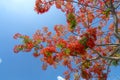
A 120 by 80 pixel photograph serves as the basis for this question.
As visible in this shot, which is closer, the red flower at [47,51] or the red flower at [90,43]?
the red flower at [90,43]

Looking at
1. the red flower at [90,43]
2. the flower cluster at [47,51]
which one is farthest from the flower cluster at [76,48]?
the flower cluster at [47,51]

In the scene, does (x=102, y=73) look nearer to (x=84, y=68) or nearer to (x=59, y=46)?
(x=84, y=68)

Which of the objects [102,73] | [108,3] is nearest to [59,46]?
[108,3]

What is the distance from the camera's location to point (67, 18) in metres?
13.9

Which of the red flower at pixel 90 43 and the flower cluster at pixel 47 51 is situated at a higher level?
the flower cluster at pixel 47 51

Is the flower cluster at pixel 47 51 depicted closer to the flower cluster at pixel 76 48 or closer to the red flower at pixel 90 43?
the flower cluster at pixel 76 48

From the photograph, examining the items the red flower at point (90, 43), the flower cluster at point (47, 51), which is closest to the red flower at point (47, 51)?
the flower cluster at point (47, 51)

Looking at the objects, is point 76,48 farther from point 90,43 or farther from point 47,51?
point 47,51

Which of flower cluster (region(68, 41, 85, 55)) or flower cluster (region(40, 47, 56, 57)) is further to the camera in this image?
flower cluster (region(40, 47, 56, 57))

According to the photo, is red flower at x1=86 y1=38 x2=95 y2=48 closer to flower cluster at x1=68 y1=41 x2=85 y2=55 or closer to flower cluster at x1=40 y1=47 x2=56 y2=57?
flower cluster at x1=68 y1=41 x2=85 y2=55

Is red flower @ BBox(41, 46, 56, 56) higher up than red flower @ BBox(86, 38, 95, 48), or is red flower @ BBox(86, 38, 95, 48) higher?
red flower @ BBox(41, 46, 56, 56)

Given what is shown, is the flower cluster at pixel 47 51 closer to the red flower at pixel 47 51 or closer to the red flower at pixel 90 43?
the red flower at pixel 47 51

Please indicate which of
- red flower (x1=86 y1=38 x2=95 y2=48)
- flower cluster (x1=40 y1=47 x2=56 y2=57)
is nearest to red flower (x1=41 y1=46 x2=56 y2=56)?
flower cluster (x1=40 y1=47 x2=56 y2=57)

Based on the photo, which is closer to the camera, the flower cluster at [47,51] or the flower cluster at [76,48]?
the flower cluster at [76,48]
